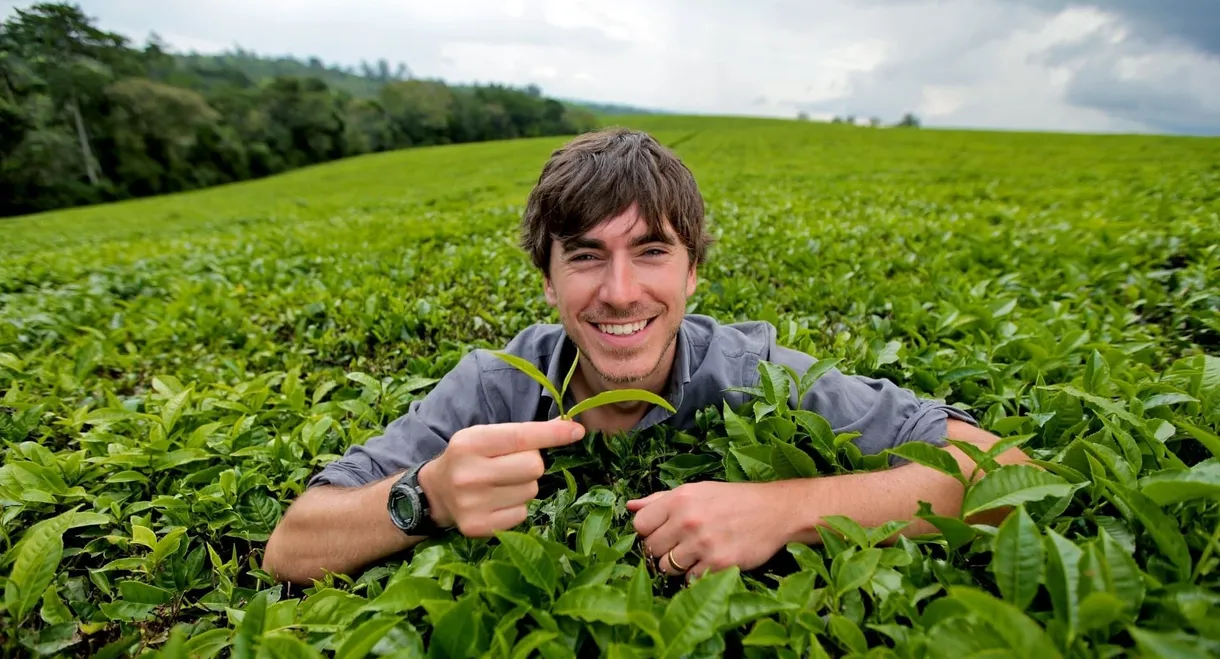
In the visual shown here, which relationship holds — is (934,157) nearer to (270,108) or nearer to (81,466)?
(81,466)

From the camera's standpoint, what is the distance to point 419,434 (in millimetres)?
2170

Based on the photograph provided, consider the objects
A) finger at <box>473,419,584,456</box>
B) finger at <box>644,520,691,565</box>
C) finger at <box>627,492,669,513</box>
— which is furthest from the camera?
finger at <box>627,492,669,513</box>

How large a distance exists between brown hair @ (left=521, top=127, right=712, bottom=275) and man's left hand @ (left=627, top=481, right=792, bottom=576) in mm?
968

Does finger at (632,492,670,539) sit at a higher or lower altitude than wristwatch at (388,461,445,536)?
higher

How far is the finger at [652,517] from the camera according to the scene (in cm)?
164

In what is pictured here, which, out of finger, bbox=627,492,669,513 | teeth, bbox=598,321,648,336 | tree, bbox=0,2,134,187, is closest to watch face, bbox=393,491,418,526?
finger, bbox=627,492,669,513

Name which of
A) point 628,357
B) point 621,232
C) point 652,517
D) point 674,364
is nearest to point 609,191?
point 621,232

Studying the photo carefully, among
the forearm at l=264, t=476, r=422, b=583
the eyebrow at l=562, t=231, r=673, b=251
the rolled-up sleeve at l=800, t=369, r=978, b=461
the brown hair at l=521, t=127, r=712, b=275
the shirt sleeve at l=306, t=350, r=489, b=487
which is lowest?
the forearm at l=264, t=476, r=422, b=583

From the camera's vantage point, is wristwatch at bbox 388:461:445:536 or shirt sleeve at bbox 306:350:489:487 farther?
shirt sleeve at bbox 306:350:489:487

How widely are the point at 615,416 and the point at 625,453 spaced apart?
0.22m

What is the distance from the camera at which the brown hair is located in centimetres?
217

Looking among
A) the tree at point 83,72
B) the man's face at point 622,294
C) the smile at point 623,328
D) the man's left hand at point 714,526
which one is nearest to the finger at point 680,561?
the man's left hand at point 714,526

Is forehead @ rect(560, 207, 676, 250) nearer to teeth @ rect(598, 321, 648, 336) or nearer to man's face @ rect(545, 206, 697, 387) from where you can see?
man's face @ rect(545, 206, 697, 387)

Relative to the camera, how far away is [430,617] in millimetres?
1354
